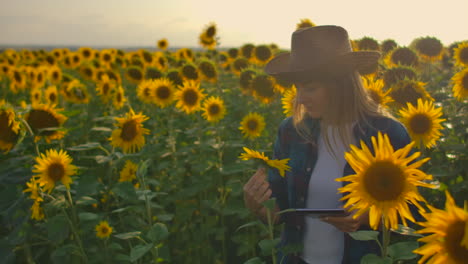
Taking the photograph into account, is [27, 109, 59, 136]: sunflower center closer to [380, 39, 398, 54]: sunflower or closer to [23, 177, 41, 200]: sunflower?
[23, 177, 41, 200]: sunflower

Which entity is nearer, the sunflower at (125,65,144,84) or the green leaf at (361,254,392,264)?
the green leaf at (361,254,392,264)

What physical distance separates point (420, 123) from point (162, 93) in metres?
3.12

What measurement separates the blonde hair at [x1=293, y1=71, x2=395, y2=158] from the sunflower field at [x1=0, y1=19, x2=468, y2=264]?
41 centimetres

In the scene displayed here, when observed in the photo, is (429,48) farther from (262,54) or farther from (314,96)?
(314,96)

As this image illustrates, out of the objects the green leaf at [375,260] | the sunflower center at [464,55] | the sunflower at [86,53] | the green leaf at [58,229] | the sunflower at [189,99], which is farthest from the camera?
the sunflower at [86,53]

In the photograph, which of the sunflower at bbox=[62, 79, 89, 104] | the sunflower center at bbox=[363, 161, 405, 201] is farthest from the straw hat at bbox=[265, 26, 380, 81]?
the sunflower at bbox=[62, 79, 89, 104]

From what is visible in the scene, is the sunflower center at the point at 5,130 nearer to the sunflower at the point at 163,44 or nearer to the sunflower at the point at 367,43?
the sunflower at the point at 367,43

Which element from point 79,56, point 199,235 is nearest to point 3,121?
point 199,235

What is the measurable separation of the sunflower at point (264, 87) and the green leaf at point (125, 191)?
2403 mm

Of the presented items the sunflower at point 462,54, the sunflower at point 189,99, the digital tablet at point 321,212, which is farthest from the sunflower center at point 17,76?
the digital tablet at point 321,212

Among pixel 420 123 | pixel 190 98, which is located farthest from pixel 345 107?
pixel 190 98

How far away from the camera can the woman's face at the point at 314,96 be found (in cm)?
224

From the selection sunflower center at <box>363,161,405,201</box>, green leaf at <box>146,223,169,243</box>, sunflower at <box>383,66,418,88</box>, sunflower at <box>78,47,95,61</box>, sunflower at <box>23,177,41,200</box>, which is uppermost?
sunflower at <box>78,47,95,61</box>

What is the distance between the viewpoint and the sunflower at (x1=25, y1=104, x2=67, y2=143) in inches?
113
